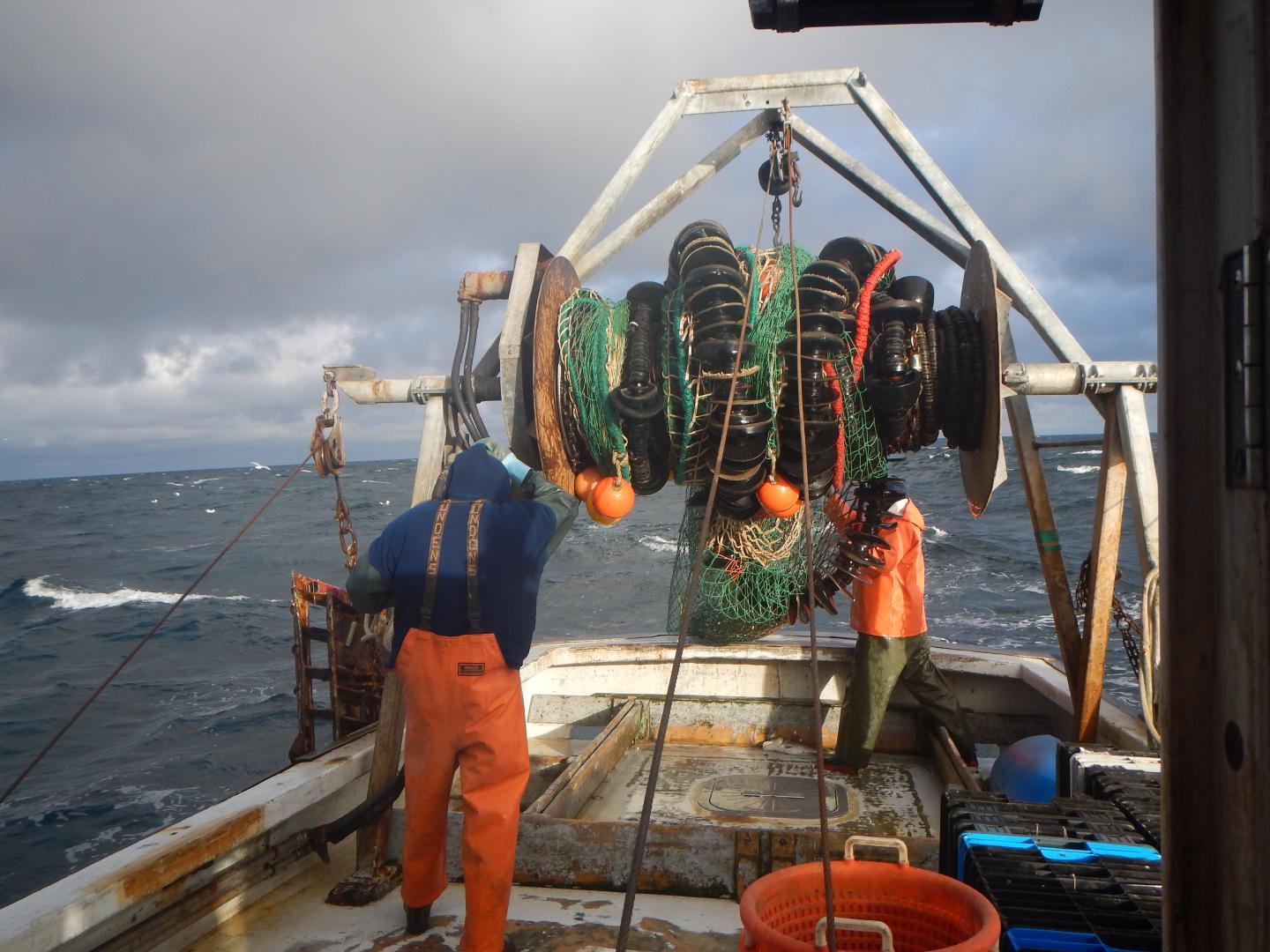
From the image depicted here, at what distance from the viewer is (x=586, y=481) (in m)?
4.14

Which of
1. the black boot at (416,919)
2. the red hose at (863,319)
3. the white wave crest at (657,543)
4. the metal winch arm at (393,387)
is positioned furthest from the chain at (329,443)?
the white wave crest at (657,543)

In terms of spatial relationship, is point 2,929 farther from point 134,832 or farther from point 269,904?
point 134,832

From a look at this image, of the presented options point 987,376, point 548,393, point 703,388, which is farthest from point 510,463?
point 987,376

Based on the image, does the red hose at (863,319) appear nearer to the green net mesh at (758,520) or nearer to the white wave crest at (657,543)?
the green net mesh at (758,520)

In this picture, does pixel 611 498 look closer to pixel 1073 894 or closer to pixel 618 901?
pixel 618 901

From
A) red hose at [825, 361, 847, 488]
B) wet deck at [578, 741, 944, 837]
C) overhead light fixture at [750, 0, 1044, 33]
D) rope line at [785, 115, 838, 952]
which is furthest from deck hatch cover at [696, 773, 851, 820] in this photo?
overhead light fixture at [750, 0, 1044, 33]

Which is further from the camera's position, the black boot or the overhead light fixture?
the black boot

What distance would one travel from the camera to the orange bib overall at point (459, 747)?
311cm

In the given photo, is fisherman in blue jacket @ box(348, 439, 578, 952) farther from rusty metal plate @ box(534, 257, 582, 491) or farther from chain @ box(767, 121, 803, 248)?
chain @ box(767, 121, 803, 248)

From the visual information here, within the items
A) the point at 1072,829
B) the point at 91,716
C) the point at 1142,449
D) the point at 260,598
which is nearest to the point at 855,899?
the point at 1072,829

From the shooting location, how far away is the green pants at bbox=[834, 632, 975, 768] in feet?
16.7

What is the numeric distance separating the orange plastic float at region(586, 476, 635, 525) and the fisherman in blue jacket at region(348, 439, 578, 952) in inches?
23.0

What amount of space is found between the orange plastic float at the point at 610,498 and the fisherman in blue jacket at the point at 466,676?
0.59m

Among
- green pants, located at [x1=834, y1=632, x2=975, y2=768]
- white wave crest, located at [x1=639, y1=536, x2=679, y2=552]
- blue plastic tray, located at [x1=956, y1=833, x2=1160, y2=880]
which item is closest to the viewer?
blue plastic tray, located at [x1=956, y1=833, x2=1160, y2=880]
